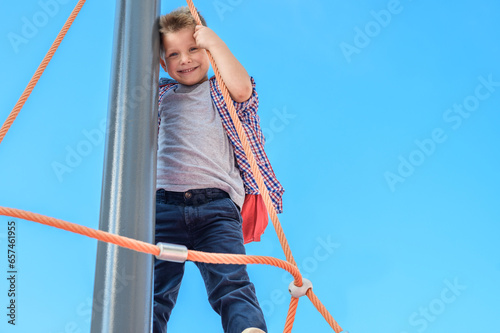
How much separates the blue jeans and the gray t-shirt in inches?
0.8

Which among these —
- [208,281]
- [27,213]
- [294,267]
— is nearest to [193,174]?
[208,281]

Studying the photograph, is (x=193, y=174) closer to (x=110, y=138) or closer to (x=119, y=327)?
(x=110, y=138)

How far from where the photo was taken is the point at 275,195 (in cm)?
96

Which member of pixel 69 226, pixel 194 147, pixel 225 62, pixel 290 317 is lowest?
pixel 290 317

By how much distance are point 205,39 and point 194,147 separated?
180mm

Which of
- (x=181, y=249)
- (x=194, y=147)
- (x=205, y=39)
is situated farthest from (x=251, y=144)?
(x=181, y=249)

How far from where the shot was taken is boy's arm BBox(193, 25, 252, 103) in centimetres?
83

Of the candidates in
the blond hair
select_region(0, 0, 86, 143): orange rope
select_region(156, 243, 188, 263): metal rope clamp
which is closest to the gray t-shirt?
the blond hair

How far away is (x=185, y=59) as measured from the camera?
3.08ft

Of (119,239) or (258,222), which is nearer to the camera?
(119,239)

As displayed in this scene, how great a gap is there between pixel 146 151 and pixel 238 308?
0.24 metres

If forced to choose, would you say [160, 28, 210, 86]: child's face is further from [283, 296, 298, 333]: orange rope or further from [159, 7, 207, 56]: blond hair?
[283, 296, 298, 333]: orange rope

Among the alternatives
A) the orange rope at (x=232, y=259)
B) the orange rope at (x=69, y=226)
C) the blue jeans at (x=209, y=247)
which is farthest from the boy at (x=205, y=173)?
the orange rope at (x=69, y=226)

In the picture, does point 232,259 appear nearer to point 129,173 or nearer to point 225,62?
point 129,173
